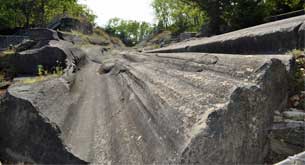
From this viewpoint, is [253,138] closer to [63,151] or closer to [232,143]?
[232,143]

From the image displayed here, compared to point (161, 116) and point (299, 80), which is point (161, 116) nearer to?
point (161, 116)

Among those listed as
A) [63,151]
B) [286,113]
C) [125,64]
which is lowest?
[63,151]

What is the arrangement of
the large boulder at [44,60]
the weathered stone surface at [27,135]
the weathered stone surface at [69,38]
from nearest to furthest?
the weathered stone surface at [27,135], the large boulder at [44,60], the weathered stone surface at [69,38]

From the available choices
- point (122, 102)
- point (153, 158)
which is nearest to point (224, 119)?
point (153, 158)

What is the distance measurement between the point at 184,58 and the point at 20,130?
2.57m

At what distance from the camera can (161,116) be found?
3.27m

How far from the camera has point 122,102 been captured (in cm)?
431

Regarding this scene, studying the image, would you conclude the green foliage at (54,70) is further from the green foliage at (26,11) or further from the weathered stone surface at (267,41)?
the green foliage at (26,11)

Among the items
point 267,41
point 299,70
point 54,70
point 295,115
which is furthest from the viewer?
point 54,70

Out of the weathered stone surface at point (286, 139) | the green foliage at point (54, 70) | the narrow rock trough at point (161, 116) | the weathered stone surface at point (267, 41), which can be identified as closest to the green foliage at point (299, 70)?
the narrow rock trough at point (161, 116)

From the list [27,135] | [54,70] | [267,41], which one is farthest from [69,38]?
[267,41]

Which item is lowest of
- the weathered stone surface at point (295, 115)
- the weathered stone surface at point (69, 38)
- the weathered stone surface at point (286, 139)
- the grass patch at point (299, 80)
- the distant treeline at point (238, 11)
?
the weathered stone surface at point (286, 139)

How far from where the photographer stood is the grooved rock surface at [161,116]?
293 cm

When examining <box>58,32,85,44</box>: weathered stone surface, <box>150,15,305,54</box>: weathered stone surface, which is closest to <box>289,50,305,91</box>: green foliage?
<box>150,15,305,54</box>: weathered stone surface
